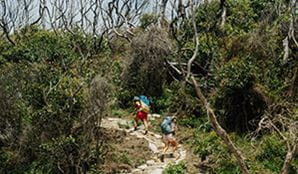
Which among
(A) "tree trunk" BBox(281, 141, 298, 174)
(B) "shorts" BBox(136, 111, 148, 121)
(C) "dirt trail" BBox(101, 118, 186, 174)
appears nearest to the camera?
(A) "tree trunk" BBox(281, 141, 298, 174)

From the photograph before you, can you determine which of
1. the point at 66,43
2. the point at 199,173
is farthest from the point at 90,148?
the point at 66,43

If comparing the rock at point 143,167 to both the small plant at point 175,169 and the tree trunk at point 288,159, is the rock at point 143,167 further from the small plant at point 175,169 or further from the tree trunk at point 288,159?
the tree trunk at point 288,159

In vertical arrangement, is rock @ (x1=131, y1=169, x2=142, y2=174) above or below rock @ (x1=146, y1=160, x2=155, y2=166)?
below

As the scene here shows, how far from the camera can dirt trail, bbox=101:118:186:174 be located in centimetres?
1365

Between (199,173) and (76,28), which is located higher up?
(76,28)

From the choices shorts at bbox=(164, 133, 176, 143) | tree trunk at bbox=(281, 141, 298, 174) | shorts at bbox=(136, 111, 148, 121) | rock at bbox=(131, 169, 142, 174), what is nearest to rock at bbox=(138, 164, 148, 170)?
rock at bbox=(131, 169, 142, 174)

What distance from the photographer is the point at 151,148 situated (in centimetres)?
1488

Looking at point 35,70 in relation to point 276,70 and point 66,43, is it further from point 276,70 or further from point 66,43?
point 66,43

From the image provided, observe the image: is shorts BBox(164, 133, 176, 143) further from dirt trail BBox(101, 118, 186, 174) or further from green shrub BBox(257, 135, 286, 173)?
green shrub BBox(257, 135, 286, 173)

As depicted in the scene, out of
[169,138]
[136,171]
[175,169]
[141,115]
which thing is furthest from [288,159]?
[141,115]

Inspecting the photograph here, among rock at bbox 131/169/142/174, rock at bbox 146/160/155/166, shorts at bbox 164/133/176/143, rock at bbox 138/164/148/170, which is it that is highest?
shorts at bbox 164/133/176/143

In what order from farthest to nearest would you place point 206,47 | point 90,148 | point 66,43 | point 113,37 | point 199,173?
1. point 113,37
2. point 66,43
3. point 206,47
4. point 90,148
5. point 199,173

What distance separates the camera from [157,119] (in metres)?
17.8

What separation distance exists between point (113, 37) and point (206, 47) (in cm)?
1283
